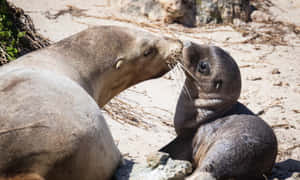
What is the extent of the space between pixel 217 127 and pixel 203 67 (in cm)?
70

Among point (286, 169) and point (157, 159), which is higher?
point (157, 159)

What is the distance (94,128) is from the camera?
2773 mm

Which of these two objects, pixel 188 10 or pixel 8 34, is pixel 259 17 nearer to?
pixel 188 10

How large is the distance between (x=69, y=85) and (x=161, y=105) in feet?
9.55

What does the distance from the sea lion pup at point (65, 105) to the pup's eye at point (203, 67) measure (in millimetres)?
655

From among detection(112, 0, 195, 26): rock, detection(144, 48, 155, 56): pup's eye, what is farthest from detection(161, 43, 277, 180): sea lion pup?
detection(112, 0, 195, 26): rock

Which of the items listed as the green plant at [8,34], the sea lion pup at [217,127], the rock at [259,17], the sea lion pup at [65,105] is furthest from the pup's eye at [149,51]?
the rock at [259,17]

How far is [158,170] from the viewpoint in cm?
287

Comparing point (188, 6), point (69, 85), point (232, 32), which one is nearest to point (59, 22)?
point (188, 6)

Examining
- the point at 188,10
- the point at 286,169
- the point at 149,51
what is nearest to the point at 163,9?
the point at 188,10

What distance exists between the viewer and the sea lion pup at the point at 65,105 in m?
2.38

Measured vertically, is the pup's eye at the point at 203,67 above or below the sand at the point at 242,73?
above

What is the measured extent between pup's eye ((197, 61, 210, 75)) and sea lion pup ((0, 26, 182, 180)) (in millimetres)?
655

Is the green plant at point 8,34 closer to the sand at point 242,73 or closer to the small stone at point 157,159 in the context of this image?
the sand at point 242,73
